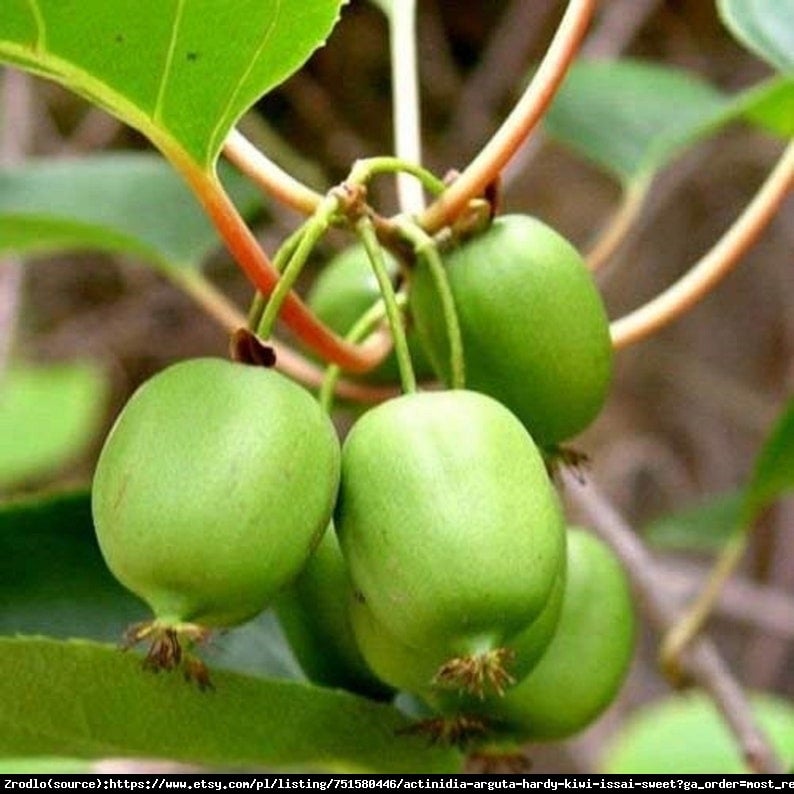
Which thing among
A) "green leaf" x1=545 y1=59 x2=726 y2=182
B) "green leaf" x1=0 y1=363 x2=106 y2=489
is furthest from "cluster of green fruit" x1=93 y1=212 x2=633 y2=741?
"green leaf" x1=0 y1=363 x2=106 y2=489

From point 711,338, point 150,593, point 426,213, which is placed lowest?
point 711,338

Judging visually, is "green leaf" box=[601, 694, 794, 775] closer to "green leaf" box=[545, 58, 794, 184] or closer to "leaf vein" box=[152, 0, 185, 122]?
"green leaf" box=[545, 58, 794, 184]

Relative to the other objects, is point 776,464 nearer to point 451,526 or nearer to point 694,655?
point 694,655

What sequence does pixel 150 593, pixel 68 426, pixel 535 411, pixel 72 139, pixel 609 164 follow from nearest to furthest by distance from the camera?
pixel 150 593 < pixel 535 411 < pixel 609 164 < pixel 72 139 < pixel 68 426

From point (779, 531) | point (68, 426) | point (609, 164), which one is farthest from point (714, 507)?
point (68, 426)

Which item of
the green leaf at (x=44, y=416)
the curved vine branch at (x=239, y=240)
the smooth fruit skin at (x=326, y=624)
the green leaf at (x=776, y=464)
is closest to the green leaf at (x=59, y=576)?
the smooth fruit skin at (x=326, y=624)

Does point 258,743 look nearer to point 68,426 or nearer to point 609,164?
point 609,164

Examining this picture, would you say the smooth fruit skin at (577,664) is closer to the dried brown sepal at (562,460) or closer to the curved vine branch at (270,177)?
the dried brown sepal at (562,460)
